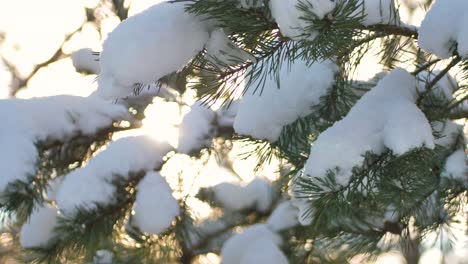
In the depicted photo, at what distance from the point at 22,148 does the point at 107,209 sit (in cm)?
25

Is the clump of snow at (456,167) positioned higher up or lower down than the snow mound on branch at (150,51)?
lower down

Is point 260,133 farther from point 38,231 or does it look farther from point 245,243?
point 245,243

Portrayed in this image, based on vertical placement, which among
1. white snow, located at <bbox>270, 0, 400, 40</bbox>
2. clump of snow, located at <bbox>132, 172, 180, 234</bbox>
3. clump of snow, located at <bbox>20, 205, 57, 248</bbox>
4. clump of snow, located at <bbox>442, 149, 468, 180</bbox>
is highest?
white snow, located at <bbox>270, 0, 400, 40</bbox>

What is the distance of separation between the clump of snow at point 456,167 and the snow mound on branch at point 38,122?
82 cm

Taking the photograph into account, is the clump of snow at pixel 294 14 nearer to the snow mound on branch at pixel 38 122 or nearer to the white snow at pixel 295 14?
the white snow at pixel 295 14

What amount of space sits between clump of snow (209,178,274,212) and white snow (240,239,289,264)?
0.72ft

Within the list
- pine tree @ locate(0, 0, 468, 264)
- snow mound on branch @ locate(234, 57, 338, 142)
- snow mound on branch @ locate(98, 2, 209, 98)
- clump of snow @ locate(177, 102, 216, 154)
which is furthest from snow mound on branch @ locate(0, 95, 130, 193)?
snow mound on branch @ locate(234, 57, 338, 142)

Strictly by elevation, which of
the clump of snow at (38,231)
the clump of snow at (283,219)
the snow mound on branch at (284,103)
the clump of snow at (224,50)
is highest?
the clump of snow at (224,50)

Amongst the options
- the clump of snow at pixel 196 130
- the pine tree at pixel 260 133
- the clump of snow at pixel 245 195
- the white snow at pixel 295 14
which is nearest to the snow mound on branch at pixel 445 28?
the pine tree at pixel 260 133

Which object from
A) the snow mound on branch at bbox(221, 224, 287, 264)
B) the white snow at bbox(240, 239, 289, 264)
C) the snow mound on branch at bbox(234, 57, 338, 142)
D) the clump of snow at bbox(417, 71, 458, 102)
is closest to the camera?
the snow mound on branch at bbox(234, 57, 338, 142)

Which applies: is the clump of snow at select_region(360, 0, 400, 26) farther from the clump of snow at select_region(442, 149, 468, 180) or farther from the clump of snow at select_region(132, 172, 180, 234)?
the clump of snow at select_region(132, 172, 180, 234)

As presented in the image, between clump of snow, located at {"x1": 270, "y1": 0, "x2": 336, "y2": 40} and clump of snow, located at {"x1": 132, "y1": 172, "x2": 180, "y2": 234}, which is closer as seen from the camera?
clump of snow, located at {"x1": 270, "y1": 0, "x2": 336, "y2": 40}

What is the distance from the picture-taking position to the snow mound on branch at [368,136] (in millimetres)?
764

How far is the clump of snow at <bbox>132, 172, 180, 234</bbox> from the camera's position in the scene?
124 cm
